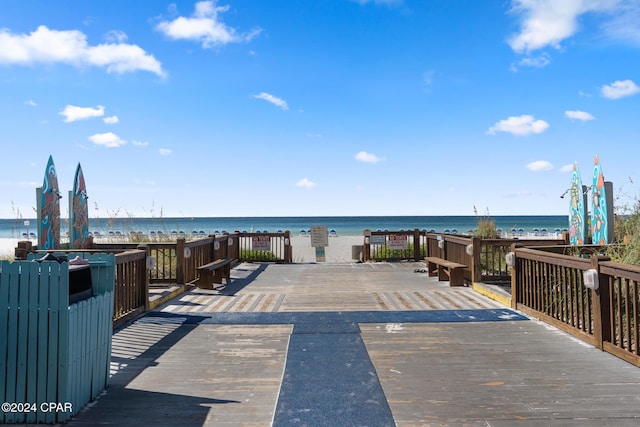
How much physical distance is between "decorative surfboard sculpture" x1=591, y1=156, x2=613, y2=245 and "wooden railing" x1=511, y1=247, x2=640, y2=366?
2.32 meters

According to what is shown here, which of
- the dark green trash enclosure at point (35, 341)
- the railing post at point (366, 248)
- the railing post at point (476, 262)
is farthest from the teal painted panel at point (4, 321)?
the railing post at point (366, 248)

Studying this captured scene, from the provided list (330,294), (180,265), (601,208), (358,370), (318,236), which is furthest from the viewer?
(318,236)

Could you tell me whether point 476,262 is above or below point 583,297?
above

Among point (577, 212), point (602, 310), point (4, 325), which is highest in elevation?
point (577, 212)

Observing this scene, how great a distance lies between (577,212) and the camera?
9211mm

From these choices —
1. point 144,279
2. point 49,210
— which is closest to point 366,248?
point 144,279

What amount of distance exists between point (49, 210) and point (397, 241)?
10036 mm

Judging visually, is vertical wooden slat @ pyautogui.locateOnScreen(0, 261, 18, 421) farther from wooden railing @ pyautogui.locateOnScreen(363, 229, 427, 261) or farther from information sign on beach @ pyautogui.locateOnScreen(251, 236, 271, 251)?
wooden railing @ pyautogui.locateOnScreen(363, 229, 427, 261)

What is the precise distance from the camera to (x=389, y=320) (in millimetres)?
6168

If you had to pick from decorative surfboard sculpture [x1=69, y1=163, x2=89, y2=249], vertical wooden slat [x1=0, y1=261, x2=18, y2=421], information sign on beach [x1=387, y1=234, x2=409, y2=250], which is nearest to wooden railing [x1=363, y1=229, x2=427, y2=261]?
information sign on beach [x1=387, y1=234, x2=409, y2=250]

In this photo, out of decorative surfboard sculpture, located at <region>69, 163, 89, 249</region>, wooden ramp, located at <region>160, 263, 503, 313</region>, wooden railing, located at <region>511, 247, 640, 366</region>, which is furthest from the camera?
decorative surfboard sculpture, located at <region>69, 163, 89, 249</region>

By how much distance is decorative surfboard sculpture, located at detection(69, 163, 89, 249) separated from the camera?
8.67 metres

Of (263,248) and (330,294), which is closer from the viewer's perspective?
(330,294)

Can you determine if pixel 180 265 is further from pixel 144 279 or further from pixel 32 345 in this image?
pixel 32 345
